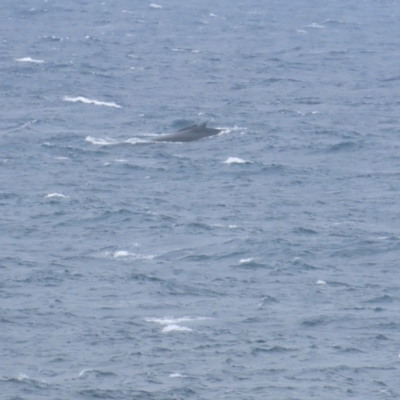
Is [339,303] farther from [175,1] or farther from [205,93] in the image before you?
[175,1]

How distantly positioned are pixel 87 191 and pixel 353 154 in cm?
1948

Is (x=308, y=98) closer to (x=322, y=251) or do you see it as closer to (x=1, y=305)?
(x=322, y=251)

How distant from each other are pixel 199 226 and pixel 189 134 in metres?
19.6

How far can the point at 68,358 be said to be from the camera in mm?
54812

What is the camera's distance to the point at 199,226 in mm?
72562

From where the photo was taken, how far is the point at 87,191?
260ft

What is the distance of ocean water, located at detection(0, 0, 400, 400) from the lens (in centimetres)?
5431

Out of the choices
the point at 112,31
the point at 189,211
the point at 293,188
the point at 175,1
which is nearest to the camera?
the point at 189,211

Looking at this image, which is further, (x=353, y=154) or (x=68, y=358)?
(x=353, y=154)

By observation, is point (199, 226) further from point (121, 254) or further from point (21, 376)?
point (21, 376)

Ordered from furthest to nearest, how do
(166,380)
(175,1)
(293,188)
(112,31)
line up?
(175,1), (112,31), (293,188), (166,380)

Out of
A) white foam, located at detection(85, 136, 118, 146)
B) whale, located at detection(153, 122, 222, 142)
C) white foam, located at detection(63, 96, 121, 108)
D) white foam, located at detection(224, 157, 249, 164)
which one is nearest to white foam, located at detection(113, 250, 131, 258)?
white foam, located at detection(224, 157, 249, 164)

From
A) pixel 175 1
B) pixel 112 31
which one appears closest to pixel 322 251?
pixel 112 31

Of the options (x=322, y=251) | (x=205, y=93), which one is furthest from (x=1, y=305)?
(x=205, y=93)
